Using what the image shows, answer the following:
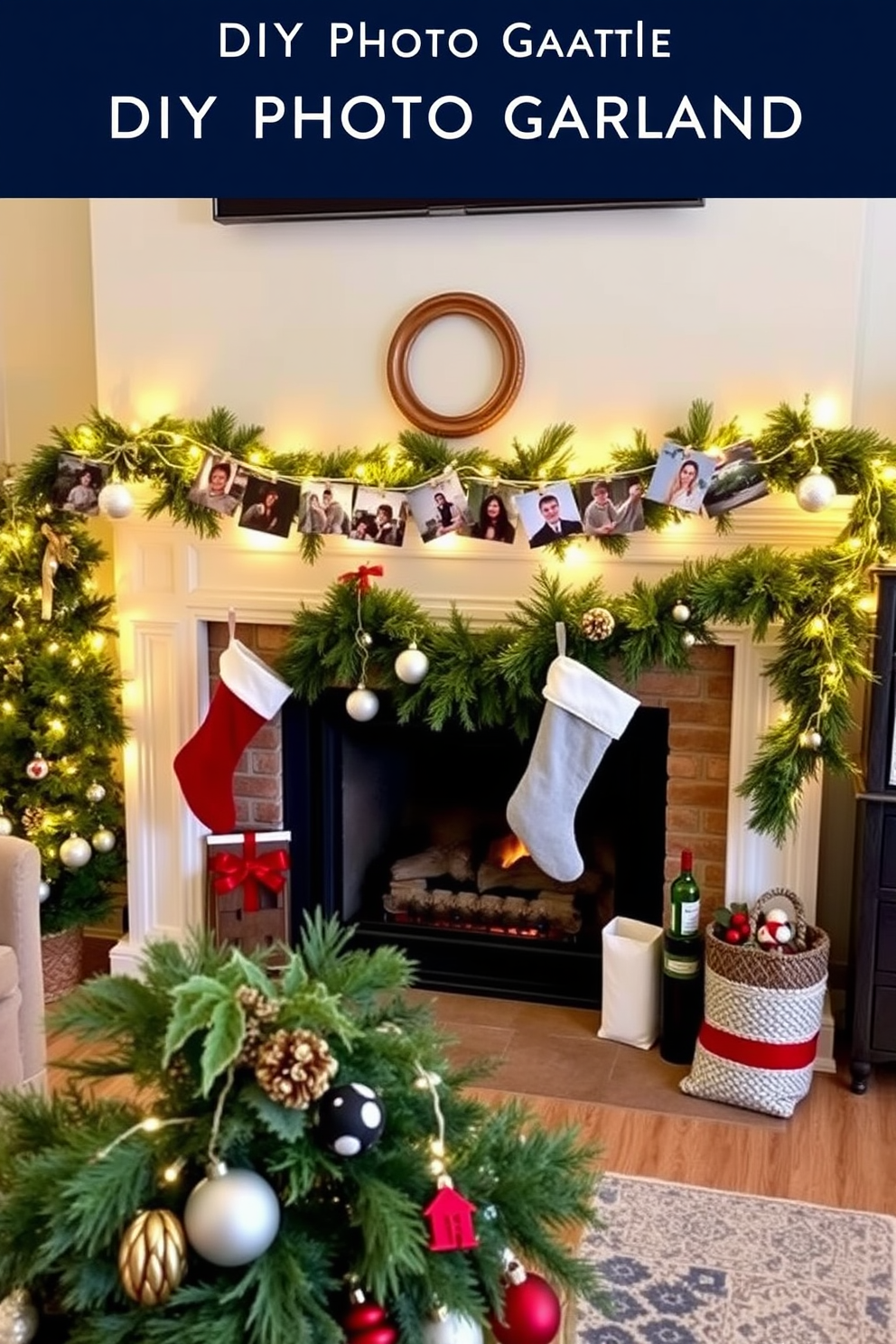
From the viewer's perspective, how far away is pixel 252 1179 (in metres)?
1.15

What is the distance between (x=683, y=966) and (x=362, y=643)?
1024 millimetres

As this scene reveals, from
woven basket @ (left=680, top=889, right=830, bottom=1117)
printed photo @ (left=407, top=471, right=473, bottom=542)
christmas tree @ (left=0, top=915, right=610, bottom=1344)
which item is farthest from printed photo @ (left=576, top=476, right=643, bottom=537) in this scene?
christmas tree @ (left=0, top=915, right=610, bottom=1344)

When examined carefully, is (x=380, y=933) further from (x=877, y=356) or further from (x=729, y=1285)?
(x=877, y=356)

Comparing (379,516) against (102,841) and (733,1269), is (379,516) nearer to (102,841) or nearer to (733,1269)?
(102,841)

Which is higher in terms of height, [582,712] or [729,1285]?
[582,712]

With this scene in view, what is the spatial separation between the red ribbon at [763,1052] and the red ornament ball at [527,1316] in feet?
4.67

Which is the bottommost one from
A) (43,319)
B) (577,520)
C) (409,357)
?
(577,520)

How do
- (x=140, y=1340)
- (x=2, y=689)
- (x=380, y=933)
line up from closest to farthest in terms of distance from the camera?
1. (x=140, y=1340)
2. (x=2, y=689)
3. (x=380, y=933)

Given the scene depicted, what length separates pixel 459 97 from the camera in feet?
8.27

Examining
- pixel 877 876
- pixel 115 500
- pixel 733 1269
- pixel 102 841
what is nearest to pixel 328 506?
pixel 115 500

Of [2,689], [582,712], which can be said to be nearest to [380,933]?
[582,712]

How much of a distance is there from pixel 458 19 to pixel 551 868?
181cm

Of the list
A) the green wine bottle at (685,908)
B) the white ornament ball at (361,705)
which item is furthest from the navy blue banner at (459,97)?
the green wine bottle at (685,908)

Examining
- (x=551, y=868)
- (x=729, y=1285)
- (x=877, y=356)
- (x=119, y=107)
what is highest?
(x=119, y=107)
